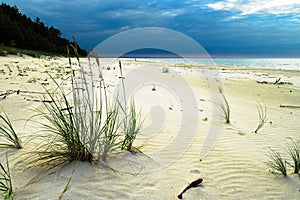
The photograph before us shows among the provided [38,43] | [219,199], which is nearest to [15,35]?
[38,43]

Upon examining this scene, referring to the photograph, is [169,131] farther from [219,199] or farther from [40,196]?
[40,196]

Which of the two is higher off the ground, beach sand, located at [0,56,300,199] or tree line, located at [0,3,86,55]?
tree line, located at [0,3,86,55]

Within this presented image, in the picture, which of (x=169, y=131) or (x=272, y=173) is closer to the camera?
(x=272, y=173)

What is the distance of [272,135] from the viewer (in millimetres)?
3562

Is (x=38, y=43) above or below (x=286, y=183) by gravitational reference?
above

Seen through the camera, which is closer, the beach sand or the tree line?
the beach sand

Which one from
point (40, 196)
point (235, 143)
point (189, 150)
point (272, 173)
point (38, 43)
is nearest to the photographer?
point (40, 196)

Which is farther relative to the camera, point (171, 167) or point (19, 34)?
point (19, 34)

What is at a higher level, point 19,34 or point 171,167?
point 19,34

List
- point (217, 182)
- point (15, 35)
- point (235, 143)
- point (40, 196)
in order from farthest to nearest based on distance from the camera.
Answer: point (15, 35), point (235, 143), point (217, 182), point (40, 196)

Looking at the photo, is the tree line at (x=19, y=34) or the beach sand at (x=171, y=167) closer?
the beach sand at (x=171, y=167)

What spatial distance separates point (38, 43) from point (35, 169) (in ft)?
88.4

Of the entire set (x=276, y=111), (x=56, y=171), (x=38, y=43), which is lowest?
(x=276, y=111)

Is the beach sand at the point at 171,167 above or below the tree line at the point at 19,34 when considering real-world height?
below
